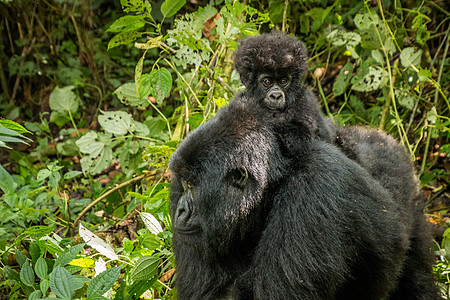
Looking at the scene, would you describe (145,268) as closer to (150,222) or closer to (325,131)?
(150,222)

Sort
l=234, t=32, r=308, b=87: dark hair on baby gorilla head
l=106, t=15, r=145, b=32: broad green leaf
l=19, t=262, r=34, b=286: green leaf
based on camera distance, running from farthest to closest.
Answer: l=106, t=15, r=145, b=32: broad green leaf
l=234, t=32, r=308, b=87: dark hair on baby gorilla head
l=19, t=262, r=34, b=286: green leaf

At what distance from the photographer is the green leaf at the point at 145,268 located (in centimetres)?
280

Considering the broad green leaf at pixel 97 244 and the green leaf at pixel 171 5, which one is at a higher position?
the green leaf at pixel 171 5

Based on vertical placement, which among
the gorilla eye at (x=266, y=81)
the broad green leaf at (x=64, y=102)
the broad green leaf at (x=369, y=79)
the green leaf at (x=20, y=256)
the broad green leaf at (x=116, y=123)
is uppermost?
the gorilla eye at (x=266, y=81)

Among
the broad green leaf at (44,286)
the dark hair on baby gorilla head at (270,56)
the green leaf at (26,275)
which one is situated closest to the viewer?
the broad green leaf at (44,286)

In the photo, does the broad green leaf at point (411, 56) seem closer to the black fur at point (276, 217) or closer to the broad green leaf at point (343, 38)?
the broad green leaf at point (343, 38)

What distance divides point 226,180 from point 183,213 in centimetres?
29

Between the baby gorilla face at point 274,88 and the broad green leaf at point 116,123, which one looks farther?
the broad green leaf at point 116,123

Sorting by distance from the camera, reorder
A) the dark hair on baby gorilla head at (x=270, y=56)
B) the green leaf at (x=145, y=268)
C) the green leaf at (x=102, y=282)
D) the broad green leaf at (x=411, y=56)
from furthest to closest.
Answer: the broad green leaf at (x=411, y=56)
the dark hair on baby gorilla head at (x=270, y=56)
the green leaf at (x=145, y=268)
the green leaf at (x=102, y=282)

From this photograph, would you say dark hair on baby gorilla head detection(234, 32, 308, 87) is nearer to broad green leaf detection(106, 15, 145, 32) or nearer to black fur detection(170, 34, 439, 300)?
black fur detection(170, 34, 439, 300)

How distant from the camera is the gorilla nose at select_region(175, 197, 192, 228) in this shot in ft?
8.32

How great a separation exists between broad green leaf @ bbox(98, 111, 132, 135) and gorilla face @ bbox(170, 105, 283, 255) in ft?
5.48

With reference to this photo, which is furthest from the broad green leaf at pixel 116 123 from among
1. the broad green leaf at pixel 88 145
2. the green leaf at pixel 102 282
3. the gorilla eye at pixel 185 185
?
the green leaf at pixel 102 282

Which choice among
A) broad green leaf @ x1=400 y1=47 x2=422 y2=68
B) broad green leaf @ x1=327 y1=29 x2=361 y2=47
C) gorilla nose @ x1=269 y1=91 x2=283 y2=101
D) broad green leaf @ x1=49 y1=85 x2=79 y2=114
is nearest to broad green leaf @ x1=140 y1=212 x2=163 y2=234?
gorilla nose @ x1=269 y1=91 x2=283 y2=101
